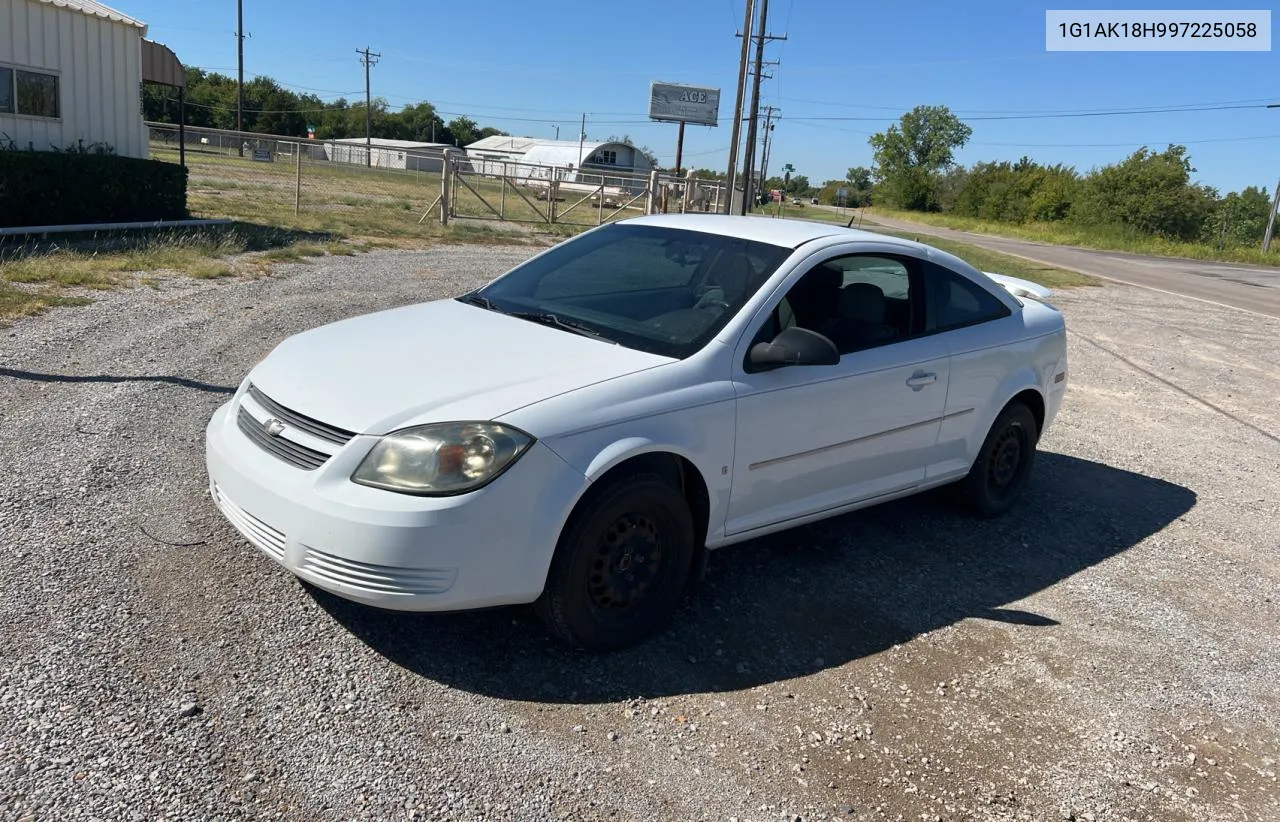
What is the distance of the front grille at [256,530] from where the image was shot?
337 cm

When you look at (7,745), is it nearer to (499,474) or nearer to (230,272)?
(499,474)

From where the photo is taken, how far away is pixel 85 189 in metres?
14.5

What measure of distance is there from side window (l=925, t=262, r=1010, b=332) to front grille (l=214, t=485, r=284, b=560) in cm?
325

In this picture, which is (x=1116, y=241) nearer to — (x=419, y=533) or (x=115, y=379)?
(x=115, y=379)

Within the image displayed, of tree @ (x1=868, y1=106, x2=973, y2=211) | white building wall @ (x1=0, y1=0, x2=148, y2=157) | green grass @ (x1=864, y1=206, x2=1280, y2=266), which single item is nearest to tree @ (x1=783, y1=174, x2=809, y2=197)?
tree @ (x1=868, y1=106, x2=973, y2=211)

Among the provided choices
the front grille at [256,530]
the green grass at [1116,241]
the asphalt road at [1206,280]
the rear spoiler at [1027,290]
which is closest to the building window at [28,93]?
the front grille at [256,530]

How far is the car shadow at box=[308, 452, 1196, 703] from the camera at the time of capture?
3545 millimetres

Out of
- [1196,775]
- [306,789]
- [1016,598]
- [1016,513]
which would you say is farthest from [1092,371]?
[306,789]

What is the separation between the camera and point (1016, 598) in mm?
4578

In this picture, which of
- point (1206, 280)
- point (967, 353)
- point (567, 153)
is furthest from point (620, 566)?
point (567, 153)

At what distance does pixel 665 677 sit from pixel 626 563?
435mm

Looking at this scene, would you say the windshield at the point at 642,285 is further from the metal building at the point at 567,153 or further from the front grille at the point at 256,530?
the metal building at the point at 567,153

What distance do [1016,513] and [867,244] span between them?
Answer: 2062mm

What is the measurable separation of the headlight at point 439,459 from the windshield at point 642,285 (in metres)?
0.90
